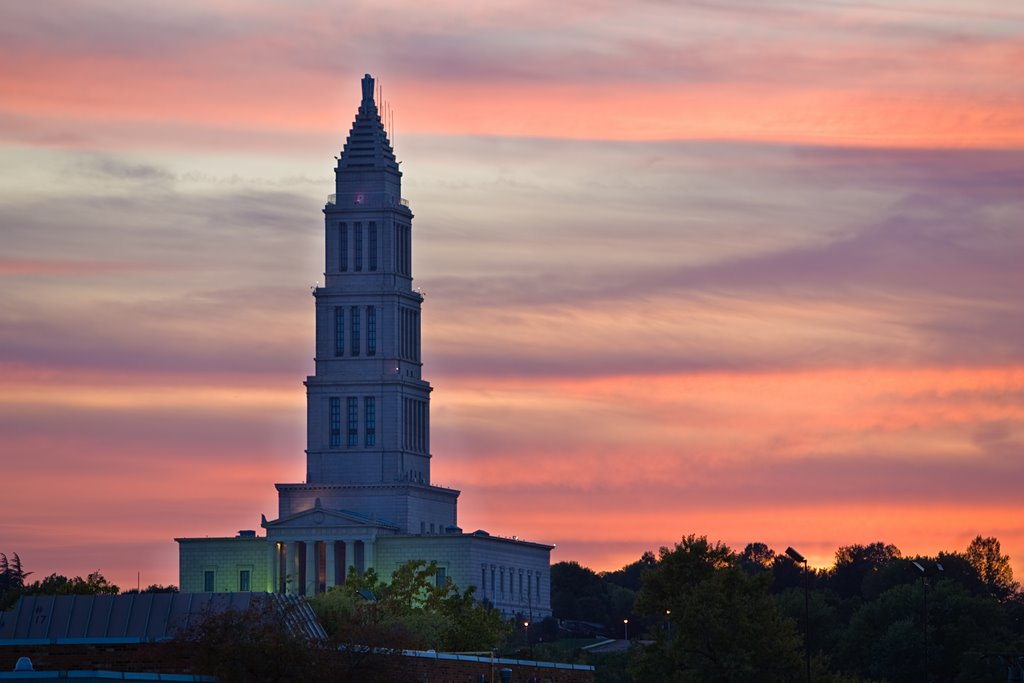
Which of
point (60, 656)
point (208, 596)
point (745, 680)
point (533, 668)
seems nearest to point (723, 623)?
point (745, 680)

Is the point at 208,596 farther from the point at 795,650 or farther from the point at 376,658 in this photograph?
the point at 795,650

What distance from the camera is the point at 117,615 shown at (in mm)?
117188

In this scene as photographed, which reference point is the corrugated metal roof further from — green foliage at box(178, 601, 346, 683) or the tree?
the tree

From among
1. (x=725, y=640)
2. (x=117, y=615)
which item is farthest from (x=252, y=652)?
(x=725, y=640)

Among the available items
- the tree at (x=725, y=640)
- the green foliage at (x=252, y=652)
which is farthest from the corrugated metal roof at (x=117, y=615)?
the tree at (x=725, y=640)

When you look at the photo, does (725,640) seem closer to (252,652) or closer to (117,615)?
(117,615)

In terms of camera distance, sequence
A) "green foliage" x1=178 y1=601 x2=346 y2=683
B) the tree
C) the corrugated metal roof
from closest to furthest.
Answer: "green foliage" x1=178 y1=601 x2=346 y2=683 → the corrugated metal roof → the tree

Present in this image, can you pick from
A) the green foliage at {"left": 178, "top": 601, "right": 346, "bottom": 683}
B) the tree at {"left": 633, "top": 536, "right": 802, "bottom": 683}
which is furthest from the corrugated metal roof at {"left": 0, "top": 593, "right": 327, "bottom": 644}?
the tree at {"left": 633, "top": 536, "right": 802, "bottom": 683}

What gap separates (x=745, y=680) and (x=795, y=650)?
4402 millimetres

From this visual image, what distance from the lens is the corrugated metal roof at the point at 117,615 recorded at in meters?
114

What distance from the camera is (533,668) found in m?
130

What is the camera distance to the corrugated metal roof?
114 m

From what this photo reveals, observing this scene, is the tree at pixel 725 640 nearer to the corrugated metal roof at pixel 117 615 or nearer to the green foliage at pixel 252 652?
the corrugated metal roof at pixel 117 615

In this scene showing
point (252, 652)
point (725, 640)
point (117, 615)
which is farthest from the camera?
point (725, 640)
